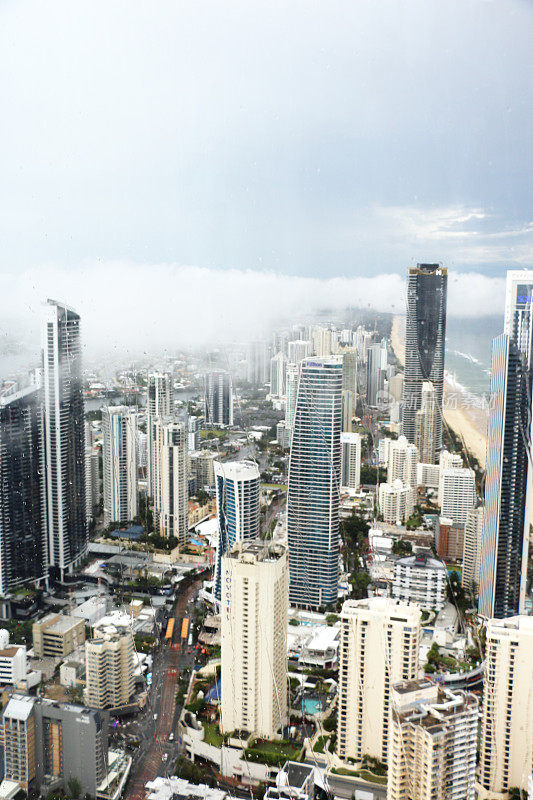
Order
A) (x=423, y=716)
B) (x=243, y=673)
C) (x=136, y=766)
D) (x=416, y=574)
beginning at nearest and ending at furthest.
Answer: (x=423, y=716) → (x=136, y=766) → (x=243, y=673) → (x=416, y=574)

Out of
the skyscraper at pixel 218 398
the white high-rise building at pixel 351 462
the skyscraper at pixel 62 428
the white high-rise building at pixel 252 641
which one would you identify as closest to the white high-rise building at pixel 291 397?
the skyscraper at pixel 218 398

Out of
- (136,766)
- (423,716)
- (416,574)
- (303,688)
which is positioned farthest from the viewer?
A: (416,574)

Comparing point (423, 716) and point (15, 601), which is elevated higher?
point (423, 716)

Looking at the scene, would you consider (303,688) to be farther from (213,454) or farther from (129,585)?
(213,454)

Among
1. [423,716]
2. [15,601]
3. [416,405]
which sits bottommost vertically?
[15,601]

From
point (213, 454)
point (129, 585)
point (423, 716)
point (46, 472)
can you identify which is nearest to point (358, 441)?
point (213, 454)

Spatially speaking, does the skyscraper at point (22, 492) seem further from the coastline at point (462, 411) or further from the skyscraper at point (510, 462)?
the skyscraper at point (510, 462)

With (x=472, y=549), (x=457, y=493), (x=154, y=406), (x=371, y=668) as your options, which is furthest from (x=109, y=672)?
(x=154, y=406)
